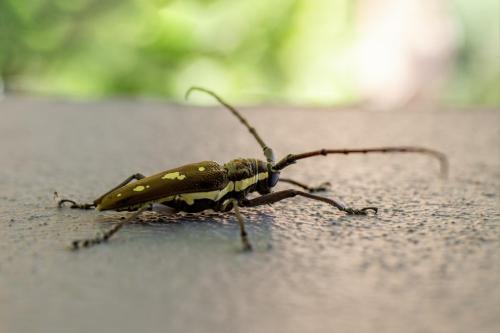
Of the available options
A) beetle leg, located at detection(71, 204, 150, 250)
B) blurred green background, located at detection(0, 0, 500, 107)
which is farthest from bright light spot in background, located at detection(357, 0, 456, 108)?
beetle leg, located at detection(71, 204, 150, 250)

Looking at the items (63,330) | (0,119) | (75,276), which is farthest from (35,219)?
(0,119)

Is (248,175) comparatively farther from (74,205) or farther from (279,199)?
(74,205)

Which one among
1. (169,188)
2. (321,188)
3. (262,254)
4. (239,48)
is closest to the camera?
(262,254)

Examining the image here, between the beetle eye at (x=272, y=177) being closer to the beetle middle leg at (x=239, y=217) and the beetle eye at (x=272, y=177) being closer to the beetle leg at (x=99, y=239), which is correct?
the beetle middle leg at (x=239, y=217)

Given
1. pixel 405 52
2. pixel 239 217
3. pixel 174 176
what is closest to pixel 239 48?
pixel 405 52

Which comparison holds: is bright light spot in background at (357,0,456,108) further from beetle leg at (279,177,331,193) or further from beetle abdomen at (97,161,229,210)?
beetle abdomen at (97,161,229,210)

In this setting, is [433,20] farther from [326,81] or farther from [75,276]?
[75,276]
